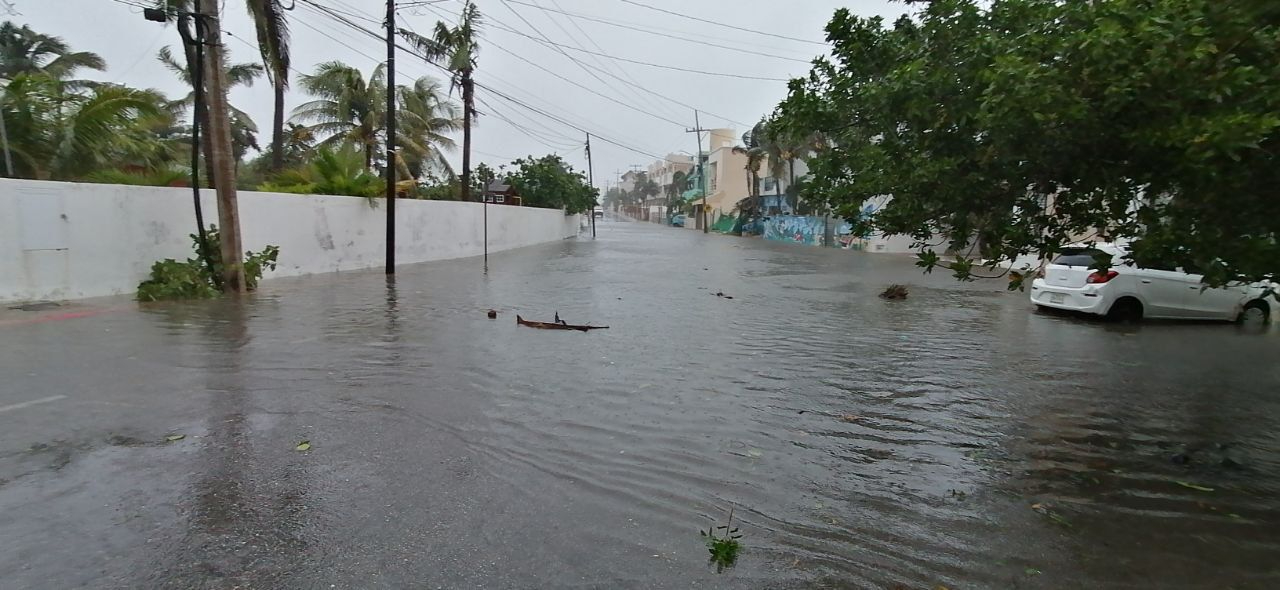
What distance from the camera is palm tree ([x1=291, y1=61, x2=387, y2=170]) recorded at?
28609 mm

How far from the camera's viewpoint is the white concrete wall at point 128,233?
35.3 feet

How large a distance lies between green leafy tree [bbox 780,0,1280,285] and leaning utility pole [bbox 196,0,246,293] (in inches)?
421

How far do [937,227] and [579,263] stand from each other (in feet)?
66.9

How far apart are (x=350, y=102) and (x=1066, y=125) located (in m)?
29.9

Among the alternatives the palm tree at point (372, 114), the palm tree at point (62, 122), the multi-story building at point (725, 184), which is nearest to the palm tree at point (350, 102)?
the palm tree at point (372, 114)

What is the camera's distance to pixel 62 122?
13.5 m

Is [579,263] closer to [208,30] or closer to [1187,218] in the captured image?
[208,30]

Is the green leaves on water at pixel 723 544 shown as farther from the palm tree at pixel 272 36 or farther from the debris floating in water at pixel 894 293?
the palm tree at pixel 272 36

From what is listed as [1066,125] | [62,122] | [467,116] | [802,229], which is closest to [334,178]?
[62,122]

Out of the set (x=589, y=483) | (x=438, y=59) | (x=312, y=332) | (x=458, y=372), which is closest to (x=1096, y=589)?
(x=589, y=483)

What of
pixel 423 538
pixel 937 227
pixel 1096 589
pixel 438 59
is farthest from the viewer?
pixel 438 59

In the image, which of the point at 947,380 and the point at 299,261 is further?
the point at 299,261

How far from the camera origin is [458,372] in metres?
7.47

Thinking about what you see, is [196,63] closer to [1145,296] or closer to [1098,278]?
[1098,278]
